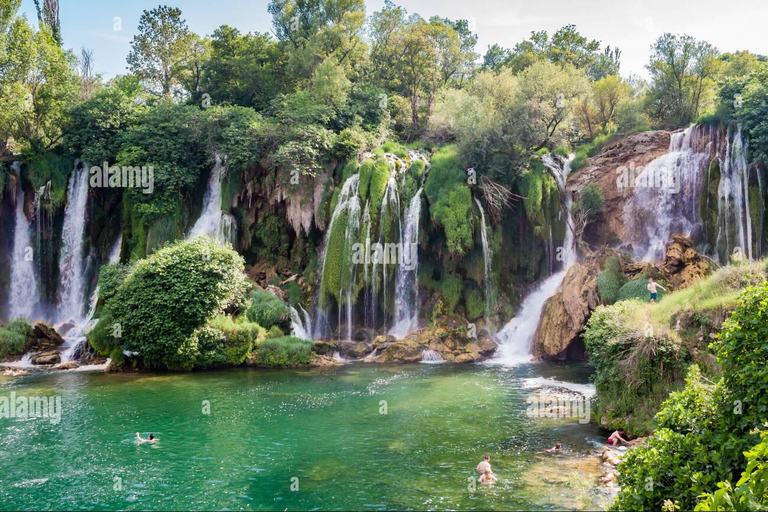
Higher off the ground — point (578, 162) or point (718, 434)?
point (578, 162)

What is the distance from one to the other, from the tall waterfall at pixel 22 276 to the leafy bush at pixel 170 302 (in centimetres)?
1047

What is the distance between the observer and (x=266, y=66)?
137 feet

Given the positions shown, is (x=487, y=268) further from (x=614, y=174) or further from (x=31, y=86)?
(x=31, y=86)

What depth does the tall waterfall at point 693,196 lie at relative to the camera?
26406 millimetres

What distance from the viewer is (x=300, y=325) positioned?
29.9 m

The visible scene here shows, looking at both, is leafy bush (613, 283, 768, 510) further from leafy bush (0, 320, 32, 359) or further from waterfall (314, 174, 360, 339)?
leafy bush (0, 320, 32, 359)

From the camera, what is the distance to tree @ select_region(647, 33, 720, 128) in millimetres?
34031

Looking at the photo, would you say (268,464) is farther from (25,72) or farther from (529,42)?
(529,42)

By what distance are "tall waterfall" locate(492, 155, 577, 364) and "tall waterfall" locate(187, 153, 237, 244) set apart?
1633cm

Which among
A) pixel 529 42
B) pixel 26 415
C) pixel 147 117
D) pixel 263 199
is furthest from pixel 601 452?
pixel 529 42

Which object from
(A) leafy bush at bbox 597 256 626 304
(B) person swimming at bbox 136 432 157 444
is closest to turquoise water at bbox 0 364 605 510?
(B) person swimming at bbox 136 432 157 444

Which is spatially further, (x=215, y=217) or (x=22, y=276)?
(x=215, y=217)

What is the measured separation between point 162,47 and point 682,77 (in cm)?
3551

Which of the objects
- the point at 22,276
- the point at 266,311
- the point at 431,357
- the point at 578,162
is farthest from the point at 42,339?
the point at 578,162
